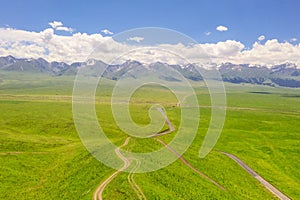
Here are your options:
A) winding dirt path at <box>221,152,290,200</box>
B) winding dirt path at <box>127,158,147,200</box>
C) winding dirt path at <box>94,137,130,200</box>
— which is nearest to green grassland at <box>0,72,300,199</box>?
winding dirt path at <box>127,158,147,200</box>

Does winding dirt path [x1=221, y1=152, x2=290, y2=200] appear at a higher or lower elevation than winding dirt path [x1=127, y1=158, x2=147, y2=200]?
lower

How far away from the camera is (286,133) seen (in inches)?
5546

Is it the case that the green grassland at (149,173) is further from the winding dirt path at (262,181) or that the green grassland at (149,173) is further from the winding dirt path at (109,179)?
the winding dirt path at (262,181)

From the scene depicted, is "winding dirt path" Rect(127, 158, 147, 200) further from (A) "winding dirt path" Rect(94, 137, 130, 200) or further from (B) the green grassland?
(A) "winding dirt path" Rect(94, 137, 130, 200)

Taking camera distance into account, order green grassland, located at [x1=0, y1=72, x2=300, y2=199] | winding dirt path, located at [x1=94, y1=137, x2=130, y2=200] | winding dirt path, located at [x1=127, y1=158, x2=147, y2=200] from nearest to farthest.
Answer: winding dirt path, located at [x1=127, y1=158, x2=147, y2=200] < winding dirt path, located at [x1=94, y1=137, x2=130, y2=200] < green grassland, located at [x1=0, y1=72, x2=300, y2=199]

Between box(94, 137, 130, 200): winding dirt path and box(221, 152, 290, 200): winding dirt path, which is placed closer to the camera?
box(94, 137, 130, 200): winding dirt path

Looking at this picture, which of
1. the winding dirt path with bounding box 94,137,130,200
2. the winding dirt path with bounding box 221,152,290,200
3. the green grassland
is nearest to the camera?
the winding dirt path with bounding box 94,137,130,200

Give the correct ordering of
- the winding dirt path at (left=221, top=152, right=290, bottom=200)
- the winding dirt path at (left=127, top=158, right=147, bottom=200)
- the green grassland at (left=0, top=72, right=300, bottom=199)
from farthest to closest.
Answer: the winding dirt path at (left=221, top=152, right=290, bottom=200) → the green grassland at (left=0, top=72, right=300, bottom=199) → the winding dirt path at (left=127, top=158, right=147, bottom=200)

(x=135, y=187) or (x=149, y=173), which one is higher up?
(x=135, y=187)

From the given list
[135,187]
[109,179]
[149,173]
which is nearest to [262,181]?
[149,173]

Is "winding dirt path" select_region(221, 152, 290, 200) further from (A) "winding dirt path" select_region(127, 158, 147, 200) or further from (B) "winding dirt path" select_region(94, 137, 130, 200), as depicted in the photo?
(B) "winding dirt path" select_region(94, 137, 130, 200)

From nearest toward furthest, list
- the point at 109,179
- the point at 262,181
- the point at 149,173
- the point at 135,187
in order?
the point at 135,187
the point at 109,179
the point at 149,173
the point at 262,181

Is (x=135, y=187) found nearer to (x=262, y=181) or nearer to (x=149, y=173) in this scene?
(x=149, y=173)

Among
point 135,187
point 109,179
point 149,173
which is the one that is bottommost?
point 109,179
